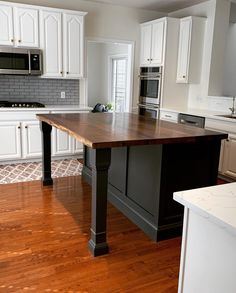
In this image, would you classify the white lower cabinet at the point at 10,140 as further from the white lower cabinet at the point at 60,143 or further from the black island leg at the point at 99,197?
the black island leg at the point at 99,197

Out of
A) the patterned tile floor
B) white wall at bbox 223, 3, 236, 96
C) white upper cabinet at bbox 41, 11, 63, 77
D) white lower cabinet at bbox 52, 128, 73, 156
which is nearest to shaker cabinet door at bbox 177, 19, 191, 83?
white wall at bbox 223, 3, 236, 96

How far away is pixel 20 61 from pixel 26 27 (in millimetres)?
493

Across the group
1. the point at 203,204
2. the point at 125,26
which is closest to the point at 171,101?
the point at 125,26

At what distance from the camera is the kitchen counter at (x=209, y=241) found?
0.97m

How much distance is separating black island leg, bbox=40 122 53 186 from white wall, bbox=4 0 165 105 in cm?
222

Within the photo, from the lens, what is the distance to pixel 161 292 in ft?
6.44

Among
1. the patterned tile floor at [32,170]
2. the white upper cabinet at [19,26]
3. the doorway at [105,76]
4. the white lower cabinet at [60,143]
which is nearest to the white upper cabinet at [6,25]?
the white upper cabinet at [19,26]

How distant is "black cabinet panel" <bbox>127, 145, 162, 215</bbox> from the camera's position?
260 cm

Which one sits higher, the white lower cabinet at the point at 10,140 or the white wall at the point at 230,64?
the white wall at the point at 230,64

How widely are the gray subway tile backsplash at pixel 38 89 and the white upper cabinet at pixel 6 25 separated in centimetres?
67

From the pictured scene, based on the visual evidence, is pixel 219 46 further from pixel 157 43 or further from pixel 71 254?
pixel 71 254

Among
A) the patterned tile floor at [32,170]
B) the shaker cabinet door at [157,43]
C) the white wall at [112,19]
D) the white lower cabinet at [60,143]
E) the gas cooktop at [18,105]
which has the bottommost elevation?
the patterned tile floor at [32,170]

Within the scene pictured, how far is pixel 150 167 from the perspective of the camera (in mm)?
2686

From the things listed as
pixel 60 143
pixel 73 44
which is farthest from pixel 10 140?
pixel 73 44
